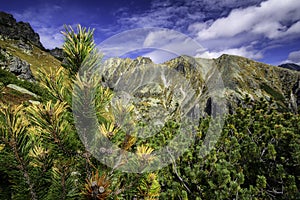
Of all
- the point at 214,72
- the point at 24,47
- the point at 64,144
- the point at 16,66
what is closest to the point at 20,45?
the point at 24,47

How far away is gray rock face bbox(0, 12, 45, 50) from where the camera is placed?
5334 centimetres

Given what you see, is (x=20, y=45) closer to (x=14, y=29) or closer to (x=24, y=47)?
(x=24, y=47)

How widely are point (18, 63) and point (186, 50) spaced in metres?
27.3

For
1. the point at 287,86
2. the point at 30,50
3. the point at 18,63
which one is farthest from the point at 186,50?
the point at 287,86

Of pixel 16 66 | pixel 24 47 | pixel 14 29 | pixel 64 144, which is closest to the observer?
pixel 64 144

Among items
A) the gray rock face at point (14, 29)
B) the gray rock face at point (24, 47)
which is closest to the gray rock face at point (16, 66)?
the gray rock face at point (24, 47)

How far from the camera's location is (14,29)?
58.5 meters

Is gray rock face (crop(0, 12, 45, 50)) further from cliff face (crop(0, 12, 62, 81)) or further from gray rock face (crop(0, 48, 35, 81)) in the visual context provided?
gray rock face (crop(0, 48, 35, 81))

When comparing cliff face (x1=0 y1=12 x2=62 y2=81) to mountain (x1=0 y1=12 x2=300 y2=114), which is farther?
cliff face (x1=0 y1=12 x2=62 y2=81)

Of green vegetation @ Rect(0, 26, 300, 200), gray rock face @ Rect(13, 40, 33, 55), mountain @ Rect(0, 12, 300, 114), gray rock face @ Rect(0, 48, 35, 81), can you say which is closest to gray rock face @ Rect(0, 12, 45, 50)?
mountain @ Rect(0, 12, 300, 114)

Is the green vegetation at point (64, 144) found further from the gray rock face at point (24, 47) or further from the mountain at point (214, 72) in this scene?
the gray rock face at point (24, 47)

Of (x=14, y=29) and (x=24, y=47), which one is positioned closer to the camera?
(x=24, y=47)

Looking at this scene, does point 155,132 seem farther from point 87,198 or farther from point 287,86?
point 287,86

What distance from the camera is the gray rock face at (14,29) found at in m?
53.3
